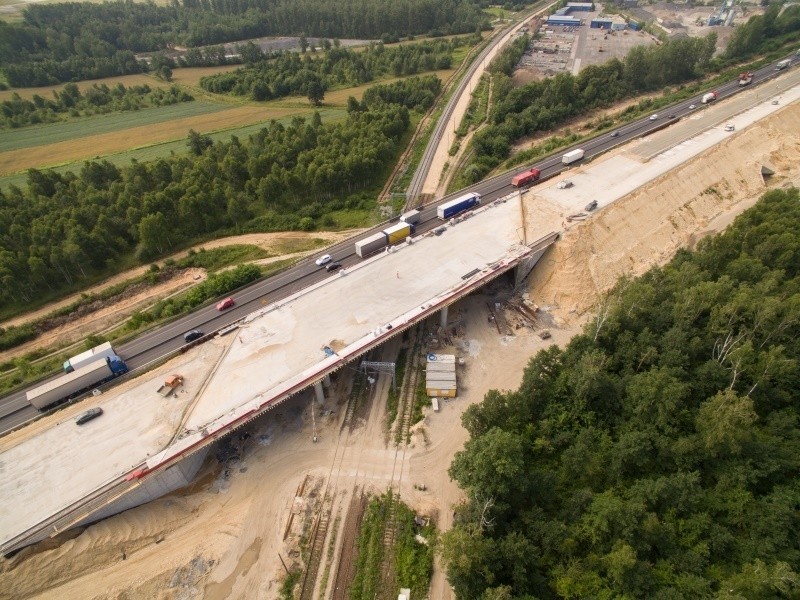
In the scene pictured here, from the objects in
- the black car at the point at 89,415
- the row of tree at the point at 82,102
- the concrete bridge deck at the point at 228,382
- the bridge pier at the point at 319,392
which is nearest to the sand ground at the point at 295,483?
the bridge pier at the point at 319,392

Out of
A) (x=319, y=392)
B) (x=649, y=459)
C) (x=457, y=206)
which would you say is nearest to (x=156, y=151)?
(x=457, y=206)

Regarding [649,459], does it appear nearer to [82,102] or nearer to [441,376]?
[441,376]

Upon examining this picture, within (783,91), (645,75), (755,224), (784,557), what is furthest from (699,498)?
(645,75)

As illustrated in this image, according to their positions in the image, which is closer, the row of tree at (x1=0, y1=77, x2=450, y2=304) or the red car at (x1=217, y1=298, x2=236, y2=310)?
the red car at (x1=217, y1=298, x2=236, y2=310)

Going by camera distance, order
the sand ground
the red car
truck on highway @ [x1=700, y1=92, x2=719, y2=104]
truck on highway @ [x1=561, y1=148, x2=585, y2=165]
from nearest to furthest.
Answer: the sand ground → the red car → truck on highway @ [x1=561, y1=148, x2=585, y2=165] → truck on highway @ [x1=700, y1=92, x2=719, y2=104]

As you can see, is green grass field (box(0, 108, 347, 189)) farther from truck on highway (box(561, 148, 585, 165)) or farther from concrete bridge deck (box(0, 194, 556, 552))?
concrete bridge deck (box(0, 194, 556, 552))

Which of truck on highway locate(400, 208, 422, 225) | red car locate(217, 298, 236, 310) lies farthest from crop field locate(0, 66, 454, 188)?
red car locate(217, 298, 236, 310)

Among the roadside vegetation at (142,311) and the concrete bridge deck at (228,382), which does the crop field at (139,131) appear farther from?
the concrete bridge deck at (228,382)
